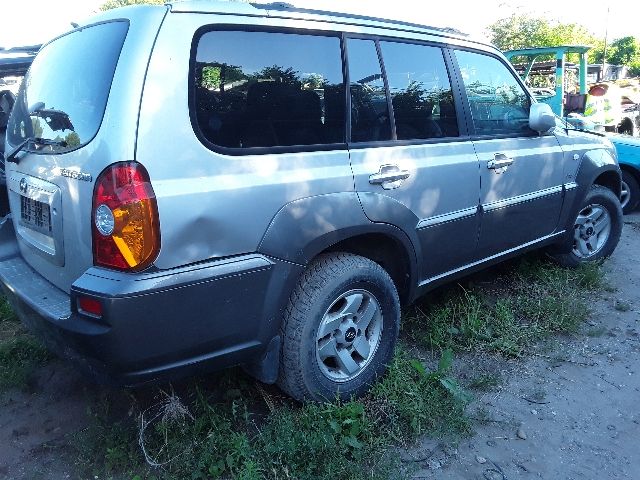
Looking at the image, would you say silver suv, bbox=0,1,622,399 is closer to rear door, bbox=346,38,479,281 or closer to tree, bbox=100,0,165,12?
rear door, bbox=346,38,479,281

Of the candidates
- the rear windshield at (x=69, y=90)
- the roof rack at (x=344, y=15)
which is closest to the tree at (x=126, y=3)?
the rear windshield at (x=69, y=90)

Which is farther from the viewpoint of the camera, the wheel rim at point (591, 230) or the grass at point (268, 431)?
the wheel rim at point (591, 230)

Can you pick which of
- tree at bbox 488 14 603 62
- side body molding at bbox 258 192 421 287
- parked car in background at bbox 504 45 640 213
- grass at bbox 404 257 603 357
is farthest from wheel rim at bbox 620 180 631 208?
tree at bbox 488 14 603 62

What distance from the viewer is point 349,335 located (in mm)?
2844

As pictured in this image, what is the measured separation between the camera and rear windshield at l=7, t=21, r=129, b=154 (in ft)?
7.17

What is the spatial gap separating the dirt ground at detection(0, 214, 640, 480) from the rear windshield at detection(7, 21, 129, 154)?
4.50 ft

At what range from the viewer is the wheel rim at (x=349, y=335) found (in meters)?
2.75

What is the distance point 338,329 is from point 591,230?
3.06 m

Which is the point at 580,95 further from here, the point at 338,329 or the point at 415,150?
the point at 338,329

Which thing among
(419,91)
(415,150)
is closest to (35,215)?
(415,150)

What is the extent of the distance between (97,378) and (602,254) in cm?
432

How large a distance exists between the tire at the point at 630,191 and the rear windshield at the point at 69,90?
20.7ft

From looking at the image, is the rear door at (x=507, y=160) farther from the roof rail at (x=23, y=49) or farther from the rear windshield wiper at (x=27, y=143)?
the roof rail at (x=23, y=49)

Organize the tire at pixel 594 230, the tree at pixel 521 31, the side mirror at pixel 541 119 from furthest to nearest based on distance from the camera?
1. the tree at pixel 521 31
2. the tire at pixel 594 230
3. the side mirror at pixel 541 119
